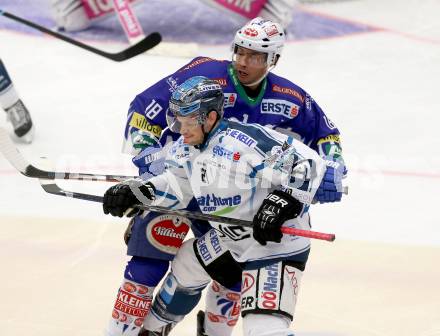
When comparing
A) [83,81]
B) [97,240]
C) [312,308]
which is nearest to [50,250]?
[97,240]

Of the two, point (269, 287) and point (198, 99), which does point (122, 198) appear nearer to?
point (198, 99)

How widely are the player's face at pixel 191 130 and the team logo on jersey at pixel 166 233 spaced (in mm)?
544

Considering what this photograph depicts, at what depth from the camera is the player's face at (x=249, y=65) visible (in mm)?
4754

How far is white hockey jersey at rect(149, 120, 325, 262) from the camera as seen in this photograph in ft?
14.2

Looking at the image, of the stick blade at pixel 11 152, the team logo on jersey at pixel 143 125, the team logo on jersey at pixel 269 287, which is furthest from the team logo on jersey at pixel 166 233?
the stick blade at pixel 11 152

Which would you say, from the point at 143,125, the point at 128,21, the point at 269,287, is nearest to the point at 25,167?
the point at 143,125

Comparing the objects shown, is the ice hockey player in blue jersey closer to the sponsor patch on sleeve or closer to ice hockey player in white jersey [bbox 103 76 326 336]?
the sponsor patch on sleeve

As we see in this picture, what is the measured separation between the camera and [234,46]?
4836mm

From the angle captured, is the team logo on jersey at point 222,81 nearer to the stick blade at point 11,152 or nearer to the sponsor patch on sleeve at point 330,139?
the sponsor patch on sleeve at point 330,139

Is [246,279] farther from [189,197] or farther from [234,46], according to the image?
[234,46]

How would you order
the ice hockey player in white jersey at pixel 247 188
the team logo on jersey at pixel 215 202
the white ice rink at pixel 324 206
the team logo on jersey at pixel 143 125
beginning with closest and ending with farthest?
the ice hockey player in white jersey at pixel 247 188
the team logo on jersey at pixel 215 202
the team logo on jersey at pixel 143 125
the white ice rink at pixel 324 206

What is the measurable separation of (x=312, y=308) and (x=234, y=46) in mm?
1550

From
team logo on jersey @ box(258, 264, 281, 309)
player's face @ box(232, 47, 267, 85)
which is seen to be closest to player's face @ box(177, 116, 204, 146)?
player's face @ box(232, 47, 267, 85)

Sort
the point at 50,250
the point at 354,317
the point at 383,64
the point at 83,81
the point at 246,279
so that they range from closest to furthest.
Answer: the point at 246,279 → the point at 354,317 → the point at 50,250 → the point at 83,81 → the point at 383,64
